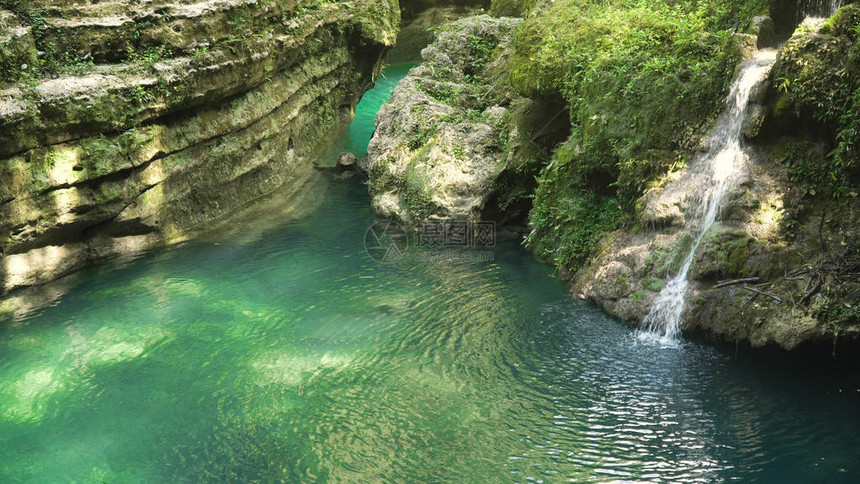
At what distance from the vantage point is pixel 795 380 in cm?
700

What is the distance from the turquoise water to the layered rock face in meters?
1.16

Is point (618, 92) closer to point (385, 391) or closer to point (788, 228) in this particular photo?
point (788, 228)

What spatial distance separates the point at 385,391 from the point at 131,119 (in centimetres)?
660

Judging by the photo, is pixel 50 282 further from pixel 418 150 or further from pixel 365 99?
pixel 365 99

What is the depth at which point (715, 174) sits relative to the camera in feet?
27.6

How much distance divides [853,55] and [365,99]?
1804 cm

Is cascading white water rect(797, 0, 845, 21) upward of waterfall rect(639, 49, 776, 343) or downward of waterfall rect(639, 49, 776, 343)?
upward

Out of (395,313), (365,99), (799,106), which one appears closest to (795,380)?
(799,106)

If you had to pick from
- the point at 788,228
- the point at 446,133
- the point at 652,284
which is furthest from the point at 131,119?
the point at 788,228

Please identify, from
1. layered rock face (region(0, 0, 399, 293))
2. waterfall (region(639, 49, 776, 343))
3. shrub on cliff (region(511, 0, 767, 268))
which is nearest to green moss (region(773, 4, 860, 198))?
waterfall (region(639, 49, 776, 343))

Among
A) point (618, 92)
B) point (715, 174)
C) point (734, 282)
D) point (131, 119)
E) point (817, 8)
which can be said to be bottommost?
point (734, 282)

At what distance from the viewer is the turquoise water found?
6.18 m

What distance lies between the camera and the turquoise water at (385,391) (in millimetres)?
6176

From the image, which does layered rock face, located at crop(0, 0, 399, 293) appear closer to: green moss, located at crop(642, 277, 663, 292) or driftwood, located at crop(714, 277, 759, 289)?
green moss, located at crop(642, 277, 663, 292)
